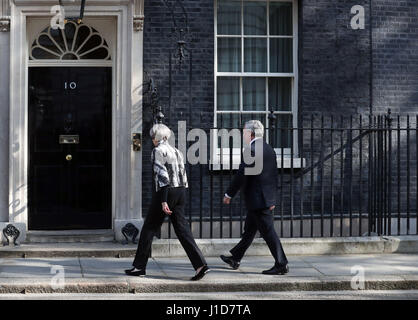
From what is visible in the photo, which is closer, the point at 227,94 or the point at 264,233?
the point at 264,233

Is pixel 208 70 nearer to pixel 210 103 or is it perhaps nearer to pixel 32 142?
pixel 210 103

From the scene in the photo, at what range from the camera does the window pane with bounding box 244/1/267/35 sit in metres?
12.0

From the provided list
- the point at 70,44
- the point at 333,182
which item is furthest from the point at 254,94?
the point at 70,44

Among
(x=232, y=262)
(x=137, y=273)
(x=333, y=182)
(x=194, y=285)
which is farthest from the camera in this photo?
(x=333, y=182)

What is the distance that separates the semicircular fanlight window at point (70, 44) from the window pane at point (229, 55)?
67.1 inches

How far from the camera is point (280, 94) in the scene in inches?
480

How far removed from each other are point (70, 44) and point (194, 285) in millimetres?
4663

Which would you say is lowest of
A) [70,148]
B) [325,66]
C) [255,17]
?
[70,148]

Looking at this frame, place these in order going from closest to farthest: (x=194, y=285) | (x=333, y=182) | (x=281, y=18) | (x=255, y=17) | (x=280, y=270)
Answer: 1. (x=194, y=285)
2. (x=280, y=270)
3. (x=333, y=182)
4. (x=255, y=17)
5. (x=281, y=18)

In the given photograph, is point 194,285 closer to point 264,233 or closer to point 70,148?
point 264,233

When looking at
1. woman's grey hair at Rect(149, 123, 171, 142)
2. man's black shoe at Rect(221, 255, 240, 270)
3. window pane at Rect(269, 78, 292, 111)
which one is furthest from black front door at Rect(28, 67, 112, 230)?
woman's grey hair at Rect(149, 123, 171, 142)

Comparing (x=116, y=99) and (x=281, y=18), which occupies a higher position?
(x=281, y=18)

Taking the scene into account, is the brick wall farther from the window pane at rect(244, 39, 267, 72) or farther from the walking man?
the walking man

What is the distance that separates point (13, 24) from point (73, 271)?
3888 mm
